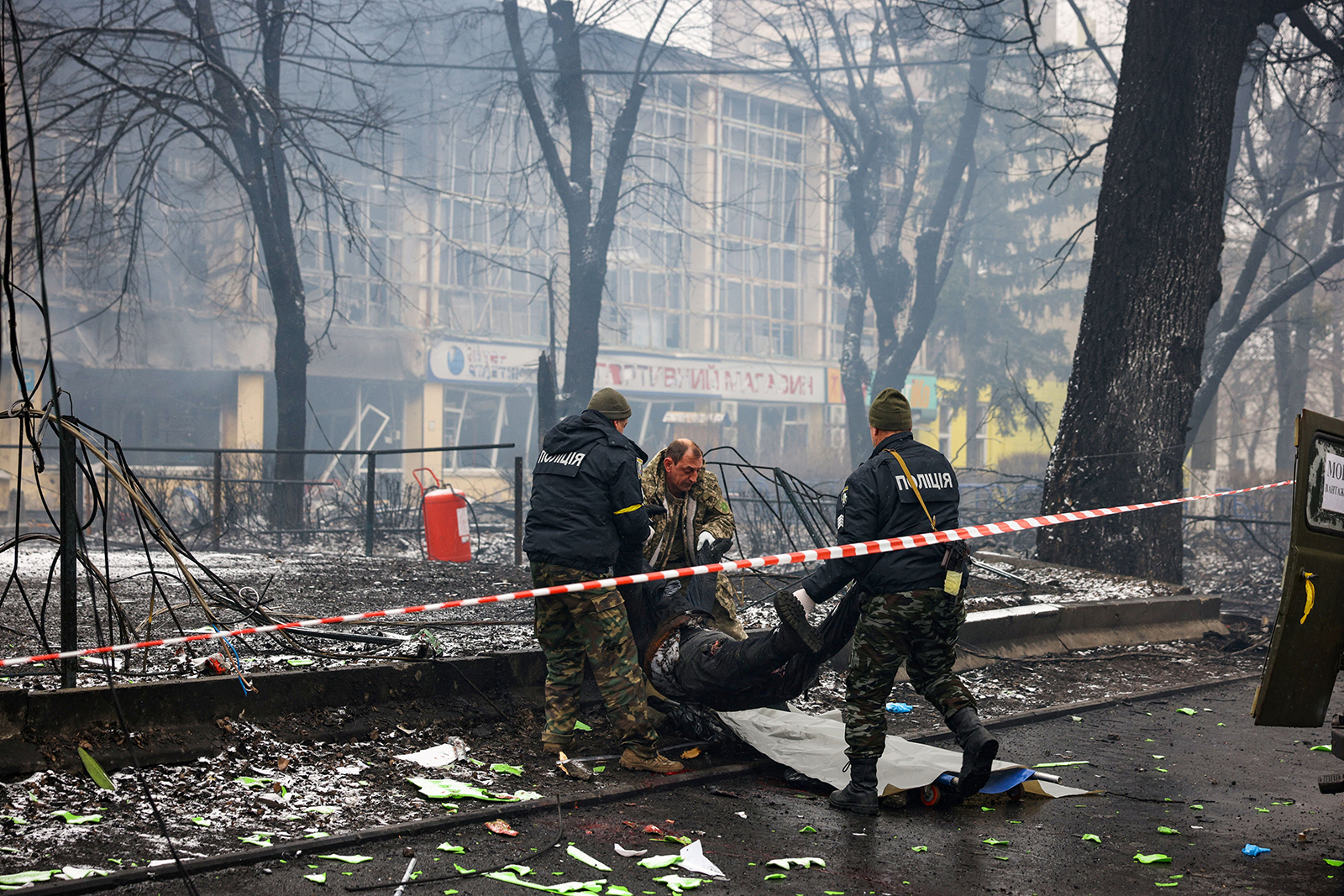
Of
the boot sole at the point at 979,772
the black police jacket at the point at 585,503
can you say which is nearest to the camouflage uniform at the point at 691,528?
the black police jacket at the point at 585,503

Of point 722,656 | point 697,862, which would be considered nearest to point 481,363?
point 722,656

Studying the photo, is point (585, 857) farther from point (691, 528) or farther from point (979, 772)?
point (691, 528)

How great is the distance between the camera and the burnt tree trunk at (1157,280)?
11.1 metres

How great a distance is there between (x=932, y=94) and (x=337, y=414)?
62.9 ft

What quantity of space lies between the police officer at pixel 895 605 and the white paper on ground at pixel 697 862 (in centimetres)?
91

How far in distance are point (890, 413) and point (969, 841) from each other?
194cm

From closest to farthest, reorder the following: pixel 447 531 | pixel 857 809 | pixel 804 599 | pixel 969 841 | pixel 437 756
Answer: pixel 969 841 < pixel 857 809 < pixel 804 599 < pixel 437 756 < pixel 447 531

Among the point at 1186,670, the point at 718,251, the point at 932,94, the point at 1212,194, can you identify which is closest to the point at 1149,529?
the point at 1186,670

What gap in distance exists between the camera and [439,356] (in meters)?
31.5

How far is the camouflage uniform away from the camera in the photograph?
19.6 ft

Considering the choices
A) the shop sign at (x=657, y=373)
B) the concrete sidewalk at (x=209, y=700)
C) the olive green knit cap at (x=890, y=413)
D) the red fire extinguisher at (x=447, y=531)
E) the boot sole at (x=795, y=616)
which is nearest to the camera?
the concrete sidewalk at (x=209, y=700)

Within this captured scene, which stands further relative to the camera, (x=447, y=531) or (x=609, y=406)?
(x=447, y=531)

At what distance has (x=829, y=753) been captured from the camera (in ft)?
17.4

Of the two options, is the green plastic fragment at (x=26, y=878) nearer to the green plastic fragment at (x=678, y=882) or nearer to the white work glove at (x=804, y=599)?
the green plastic fragment at (x=678, y=882)
